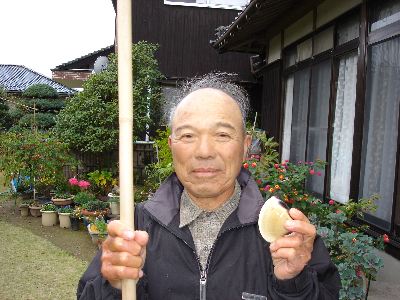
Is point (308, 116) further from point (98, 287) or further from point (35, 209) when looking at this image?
point (35, 209)

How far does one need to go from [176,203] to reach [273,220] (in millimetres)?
535

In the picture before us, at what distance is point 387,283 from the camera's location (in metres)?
4.00

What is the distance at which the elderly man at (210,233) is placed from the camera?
5.08ft

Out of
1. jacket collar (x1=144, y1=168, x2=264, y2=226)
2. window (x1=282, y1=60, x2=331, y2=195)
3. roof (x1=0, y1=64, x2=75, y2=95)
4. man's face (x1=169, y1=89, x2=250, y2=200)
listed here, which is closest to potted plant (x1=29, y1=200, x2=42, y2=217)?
window (x1=282, y1=60, x2=331, y2=195)

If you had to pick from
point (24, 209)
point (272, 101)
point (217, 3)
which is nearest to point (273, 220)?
point (272, 101)

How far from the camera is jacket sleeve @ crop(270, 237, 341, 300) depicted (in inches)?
56.6

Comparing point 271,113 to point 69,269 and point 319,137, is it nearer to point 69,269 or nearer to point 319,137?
point 319,137

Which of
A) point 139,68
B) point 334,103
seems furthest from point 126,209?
point 139,68

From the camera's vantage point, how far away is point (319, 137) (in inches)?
246

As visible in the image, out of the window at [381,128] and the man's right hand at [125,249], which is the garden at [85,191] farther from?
the man's right hand at [125,249]

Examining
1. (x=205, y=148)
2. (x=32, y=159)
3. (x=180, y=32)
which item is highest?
(x=180, y=32)

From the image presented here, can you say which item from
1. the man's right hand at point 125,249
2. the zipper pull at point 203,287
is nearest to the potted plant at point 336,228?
the zipper pull at point 203,287

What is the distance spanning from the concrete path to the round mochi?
2.76 meters

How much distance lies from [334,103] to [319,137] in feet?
2.33
